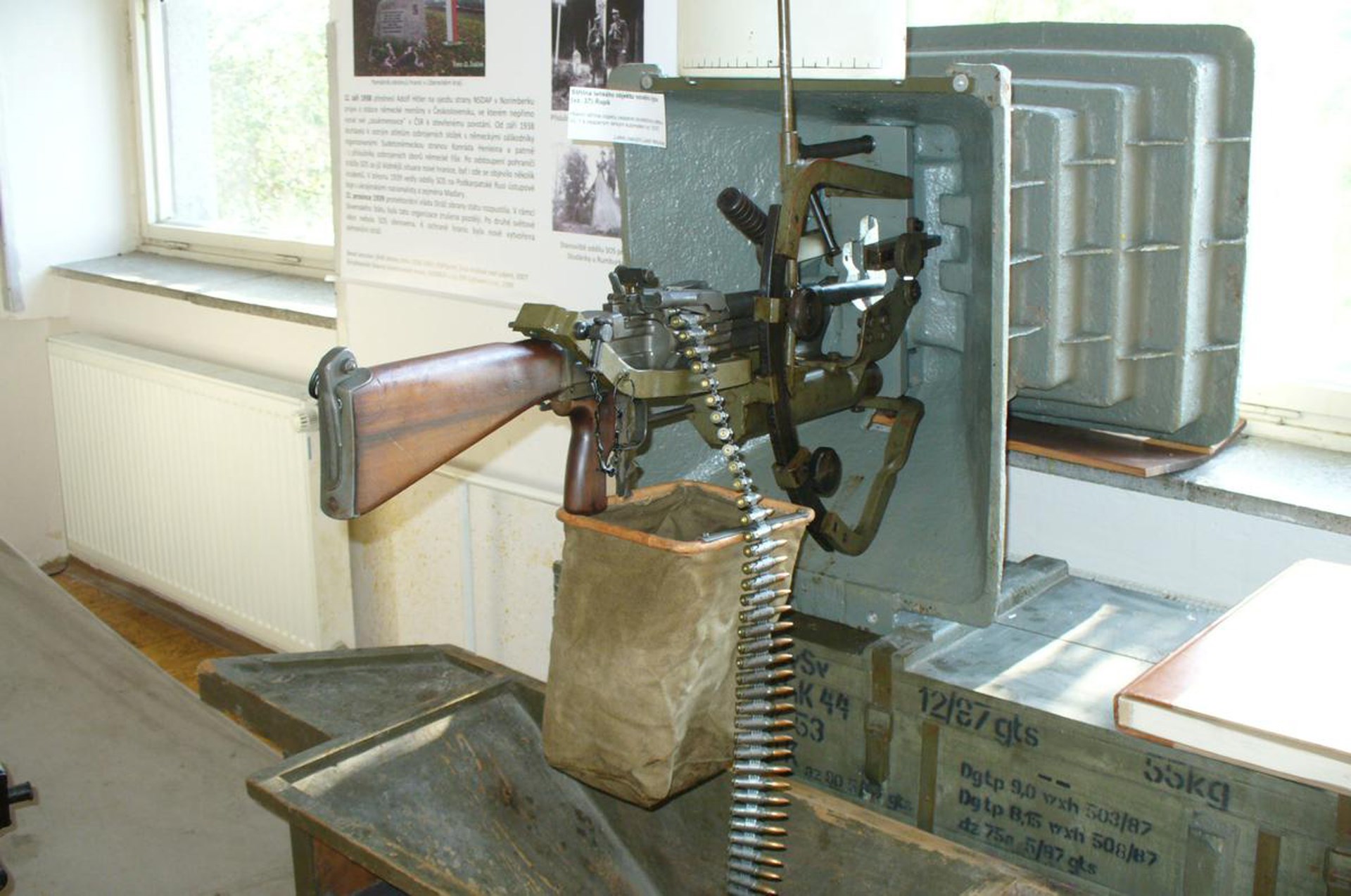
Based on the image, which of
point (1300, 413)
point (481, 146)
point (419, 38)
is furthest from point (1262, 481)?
point (419, 38)

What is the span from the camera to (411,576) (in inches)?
105

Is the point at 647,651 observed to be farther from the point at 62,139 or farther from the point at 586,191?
the point at 62,139

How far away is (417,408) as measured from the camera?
1148 mm

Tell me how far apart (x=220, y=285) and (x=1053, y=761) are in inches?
97.9

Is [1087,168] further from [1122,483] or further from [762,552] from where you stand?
[762,552]

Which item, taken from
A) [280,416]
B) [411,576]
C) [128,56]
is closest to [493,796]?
[411,576]

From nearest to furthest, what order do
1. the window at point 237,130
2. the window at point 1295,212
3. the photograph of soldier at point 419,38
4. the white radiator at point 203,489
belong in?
the window at point 1295,212 → the photograph of soldier at point 419,38 → the white radiator at point 203,489 → the window at point 237,130

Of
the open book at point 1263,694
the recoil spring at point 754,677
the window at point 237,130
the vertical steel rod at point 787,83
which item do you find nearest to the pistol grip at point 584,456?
the recoil spring at point 754,677

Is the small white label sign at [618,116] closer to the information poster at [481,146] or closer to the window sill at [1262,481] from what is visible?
the information poster at [481,146]

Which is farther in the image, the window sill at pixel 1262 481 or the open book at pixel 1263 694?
the window sill at pixel 1262 481

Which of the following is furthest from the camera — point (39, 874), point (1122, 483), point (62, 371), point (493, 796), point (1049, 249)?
point (62, 371)

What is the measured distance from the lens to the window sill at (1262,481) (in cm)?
149

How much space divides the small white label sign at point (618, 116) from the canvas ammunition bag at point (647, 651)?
426mm

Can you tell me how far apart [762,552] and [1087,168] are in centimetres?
55
